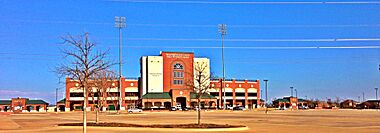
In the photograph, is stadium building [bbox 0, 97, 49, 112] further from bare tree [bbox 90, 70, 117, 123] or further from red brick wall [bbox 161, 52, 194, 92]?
bare tree [bbox 90, 70, 117, 123]

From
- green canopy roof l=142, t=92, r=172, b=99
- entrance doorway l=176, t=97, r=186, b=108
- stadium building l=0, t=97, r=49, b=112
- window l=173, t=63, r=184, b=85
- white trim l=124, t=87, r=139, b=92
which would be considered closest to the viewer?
green canopy roof l=142, t=92, r=172, b=99

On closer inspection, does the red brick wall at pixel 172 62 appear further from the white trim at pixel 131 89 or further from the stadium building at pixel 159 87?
the white trim at pixel 131 89

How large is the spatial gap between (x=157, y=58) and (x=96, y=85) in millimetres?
84961

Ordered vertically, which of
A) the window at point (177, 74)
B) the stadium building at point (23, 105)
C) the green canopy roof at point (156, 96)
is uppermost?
the window at point (177, 74)

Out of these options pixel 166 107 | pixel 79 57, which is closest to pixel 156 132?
pixel 79 57

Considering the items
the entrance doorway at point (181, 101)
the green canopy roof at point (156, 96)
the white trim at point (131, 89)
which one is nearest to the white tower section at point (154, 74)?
the white trim at point (131, 89)

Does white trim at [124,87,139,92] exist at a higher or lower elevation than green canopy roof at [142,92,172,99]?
higher

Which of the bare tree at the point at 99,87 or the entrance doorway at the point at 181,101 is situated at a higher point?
the bare tree at the point at 99,87

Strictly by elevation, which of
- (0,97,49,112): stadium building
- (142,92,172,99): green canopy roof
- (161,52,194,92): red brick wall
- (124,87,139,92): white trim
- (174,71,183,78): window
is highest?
(161,52,194,92): red brick wall

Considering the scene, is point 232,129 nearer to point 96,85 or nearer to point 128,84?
point 96,85

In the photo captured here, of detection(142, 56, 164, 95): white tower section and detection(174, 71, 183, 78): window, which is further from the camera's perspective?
detection(174, 71, 183, 78): window

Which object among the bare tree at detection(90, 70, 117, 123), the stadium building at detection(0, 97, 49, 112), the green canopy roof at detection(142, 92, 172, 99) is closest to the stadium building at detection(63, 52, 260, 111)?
the green canopy roof at detection(142, 92, 172, 99)

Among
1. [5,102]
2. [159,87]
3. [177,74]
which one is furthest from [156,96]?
[5,102]

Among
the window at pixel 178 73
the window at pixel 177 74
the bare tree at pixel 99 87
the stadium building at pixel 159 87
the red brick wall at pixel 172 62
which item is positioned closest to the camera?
the bare tree at pixel 99 87
